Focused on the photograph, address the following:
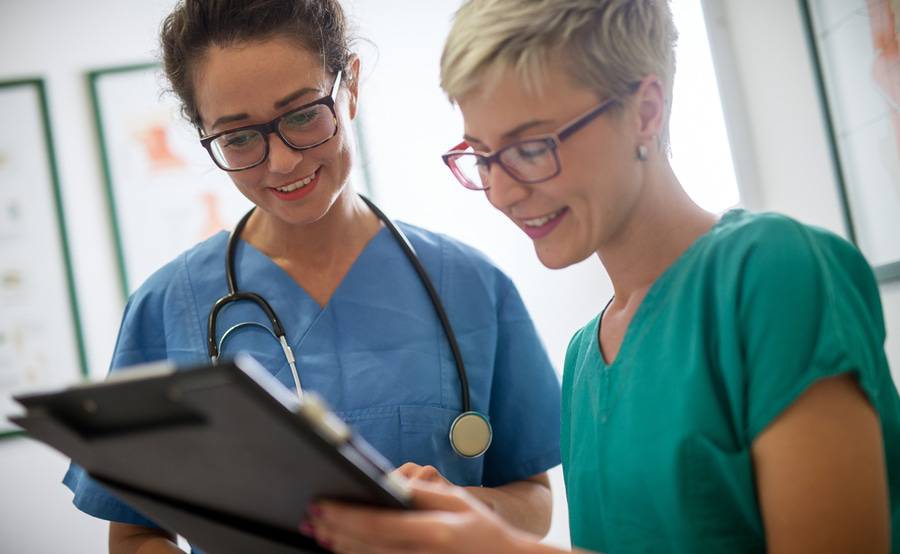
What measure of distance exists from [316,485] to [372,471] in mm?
51

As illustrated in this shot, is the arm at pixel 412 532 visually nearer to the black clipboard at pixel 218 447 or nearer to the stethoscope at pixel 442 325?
the black clipboard at pixel 218 447

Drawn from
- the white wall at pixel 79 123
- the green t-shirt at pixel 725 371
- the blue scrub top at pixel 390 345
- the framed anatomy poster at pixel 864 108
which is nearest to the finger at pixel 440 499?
the green t-shirt at pixel 725 371

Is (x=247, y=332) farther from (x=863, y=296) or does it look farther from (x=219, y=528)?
(x=863, y=296)

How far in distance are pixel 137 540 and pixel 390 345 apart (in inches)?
19.6

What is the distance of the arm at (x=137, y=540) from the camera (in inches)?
51.6

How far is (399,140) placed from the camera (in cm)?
249

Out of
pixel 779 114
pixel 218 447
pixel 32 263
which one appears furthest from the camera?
pixel 32 263

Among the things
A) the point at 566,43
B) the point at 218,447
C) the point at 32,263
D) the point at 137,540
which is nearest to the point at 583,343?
the point at 566,43

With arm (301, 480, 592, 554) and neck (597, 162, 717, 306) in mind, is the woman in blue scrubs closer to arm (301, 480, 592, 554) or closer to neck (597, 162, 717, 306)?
neck (597, 162, 717, 306)

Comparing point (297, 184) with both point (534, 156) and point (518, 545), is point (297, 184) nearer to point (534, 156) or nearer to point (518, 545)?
point (534, 156)

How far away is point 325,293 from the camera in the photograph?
145cm

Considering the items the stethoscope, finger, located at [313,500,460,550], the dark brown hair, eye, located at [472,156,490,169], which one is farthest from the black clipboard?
the dark brown hair

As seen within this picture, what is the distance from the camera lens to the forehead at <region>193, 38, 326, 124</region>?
1273 millimetres

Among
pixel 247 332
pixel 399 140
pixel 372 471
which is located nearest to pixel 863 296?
pixel 372 471
